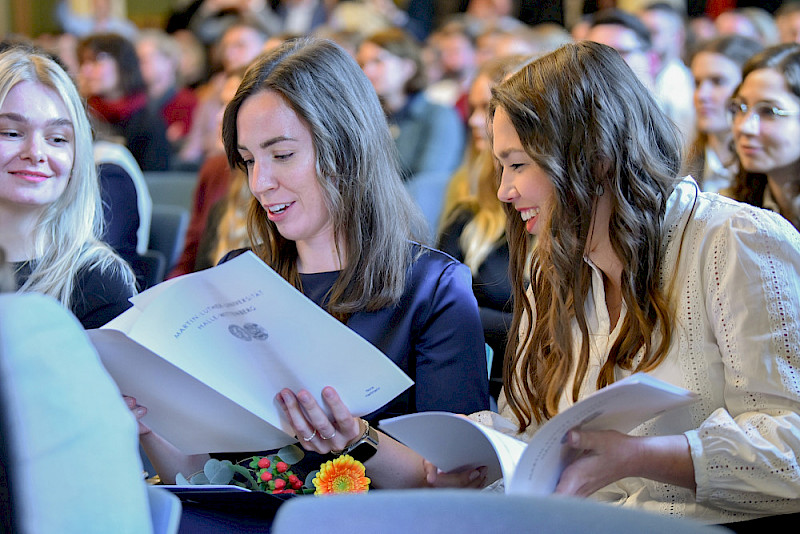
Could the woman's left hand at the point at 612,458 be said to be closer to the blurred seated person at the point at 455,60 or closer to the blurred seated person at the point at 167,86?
the blurred seated person at the point at 455,60

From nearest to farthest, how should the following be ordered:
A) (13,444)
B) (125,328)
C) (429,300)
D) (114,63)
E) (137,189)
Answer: (13,444) < (125,328) < (429,300) < (137,189) < (114,63)

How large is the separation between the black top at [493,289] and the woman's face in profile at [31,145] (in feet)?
3.28

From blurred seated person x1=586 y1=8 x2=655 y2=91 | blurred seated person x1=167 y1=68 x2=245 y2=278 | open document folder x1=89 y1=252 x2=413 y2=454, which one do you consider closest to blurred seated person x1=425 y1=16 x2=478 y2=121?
blurred seated person x1=586 y1=8 x2=655 y2=91

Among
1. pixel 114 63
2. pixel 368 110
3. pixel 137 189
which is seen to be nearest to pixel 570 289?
pixel 368 110

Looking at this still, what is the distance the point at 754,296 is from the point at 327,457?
75cm

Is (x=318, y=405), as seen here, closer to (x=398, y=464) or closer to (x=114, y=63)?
(x=398, y=464)

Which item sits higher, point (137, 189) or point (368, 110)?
point (368, 110)

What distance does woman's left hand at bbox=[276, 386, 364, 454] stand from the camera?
1.39m

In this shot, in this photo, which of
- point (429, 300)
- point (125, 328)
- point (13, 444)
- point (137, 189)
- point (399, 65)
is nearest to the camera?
point (13, 444)

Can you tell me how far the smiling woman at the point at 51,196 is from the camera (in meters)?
1.84

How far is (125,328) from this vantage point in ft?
4.13

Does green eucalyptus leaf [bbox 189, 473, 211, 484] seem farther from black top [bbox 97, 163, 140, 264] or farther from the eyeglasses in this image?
the eyeglasses

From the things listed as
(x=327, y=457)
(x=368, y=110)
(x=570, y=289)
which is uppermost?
(x=368, y=110)

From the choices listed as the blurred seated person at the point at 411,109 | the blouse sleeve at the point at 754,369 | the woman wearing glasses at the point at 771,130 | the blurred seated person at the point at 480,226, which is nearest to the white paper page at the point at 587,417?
the blouse sleeve at the point at 754,369
